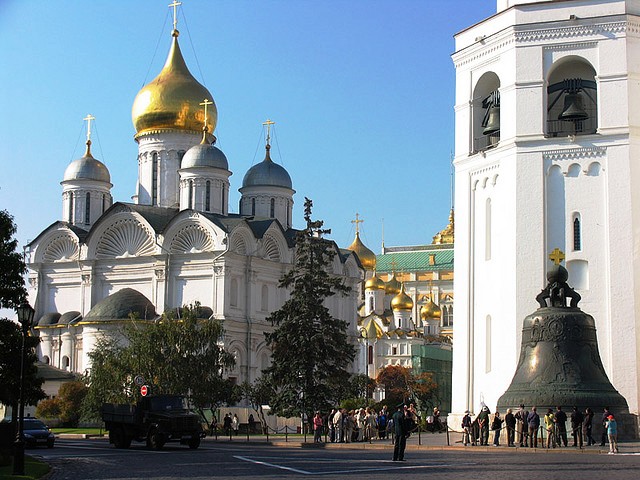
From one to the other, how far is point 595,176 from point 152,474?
762 inches

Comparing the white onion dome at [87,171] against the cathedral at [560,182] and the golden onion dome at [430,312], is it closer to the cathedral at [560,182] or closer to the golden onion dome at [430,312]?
the cathedral at [560,182]

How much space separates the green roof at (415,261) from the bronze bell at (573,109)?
90140mm

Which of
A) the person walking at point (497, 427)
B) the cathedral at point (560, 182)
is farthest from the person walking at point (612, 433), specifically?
the cathedral at point (560, 182)

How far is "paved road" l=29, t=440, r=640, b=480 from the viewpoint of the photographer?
18.0 m

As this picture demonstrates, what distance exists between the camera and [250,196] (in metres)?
70.7

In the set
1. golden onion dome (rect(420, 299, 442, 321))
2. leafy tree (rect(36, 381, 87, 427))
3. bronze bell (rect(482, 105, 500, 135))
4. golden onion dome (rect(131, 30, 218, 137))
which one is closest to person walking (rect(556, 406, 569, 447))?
bronze bell (rect(482, 105, 500, 135))

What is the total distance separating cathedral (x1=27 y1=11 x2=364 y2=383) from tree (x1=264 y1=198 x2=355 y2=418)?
728 inches

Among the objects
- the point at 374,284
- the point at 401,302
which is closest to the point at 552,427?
the point at 401,302

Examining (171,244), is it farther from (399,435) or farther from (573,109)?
(399,435)

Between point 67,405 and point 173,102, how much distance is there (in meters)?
20.5

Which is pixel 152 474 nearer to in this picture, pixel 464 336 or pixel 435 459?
pixel 435 459

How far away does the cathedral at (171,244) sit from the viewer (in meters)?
61.3

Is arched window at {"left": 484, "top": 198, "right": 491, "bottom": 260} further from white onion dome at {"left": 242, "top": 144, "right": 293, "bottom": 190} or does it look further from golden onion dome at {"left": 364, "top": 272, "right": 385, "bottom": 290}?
golden onion dome at {"left": 364, "top": 272, "right": 385, "bottom": 290}

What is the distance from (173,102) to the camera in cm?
6744
